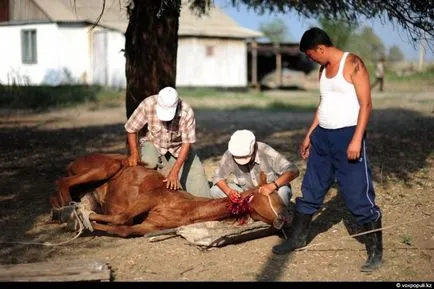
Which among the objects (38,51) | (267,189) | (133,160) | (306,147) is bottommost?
(267,189)

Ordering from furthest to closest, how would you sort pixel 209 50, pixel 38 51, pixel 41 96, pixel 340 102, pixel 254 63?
pixel 254 63, pixel 209 50, pixel 38 51, pixel 41 96, pixel 340 102

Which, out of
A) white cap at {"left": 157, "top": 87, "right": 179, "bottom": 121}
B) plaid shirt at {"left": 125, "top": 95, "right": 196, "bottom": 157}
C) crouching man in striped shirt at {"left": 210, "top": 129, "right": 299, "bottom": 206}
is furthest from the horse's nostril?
crouching man in striped shirt at {"left": 210, "top": 129, "right": 299, "bottom": 206}

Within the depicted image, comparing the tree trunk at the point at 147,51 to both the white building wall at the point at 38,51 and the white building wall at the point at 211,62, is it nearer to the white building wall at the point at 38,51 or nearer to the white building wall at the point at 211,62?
the white building wall at the point at 38,51

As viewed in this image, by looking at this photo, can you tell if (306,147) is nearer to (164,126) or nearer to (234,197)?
(234,197)

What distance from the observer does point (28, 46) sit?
89.7 feet

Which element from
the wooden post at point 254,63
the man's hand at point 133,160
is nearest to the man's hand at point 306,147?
the man's hand at point 133,160

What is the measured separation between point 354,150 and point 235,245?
4.88 feet

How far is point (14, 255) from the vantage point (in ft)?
17.9

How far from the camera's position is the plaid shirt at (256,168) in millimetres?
5961

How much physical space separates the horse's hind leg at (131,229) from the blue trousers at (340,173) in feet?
4.85

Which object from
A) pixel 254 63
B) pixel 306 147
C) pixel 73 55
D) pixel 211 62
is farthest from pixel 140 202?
pixel 254 63

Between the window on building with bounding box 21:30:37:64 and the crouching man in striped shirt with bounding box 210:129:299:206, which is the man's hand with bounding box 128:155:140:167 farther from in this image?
the window on building with bounding box 21:30:37:64

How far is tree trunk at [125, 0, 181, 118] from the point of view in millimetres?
8094

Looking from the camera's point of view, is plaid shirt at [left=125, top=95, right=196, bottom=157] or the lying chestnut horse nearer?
the lying chestnut horse
